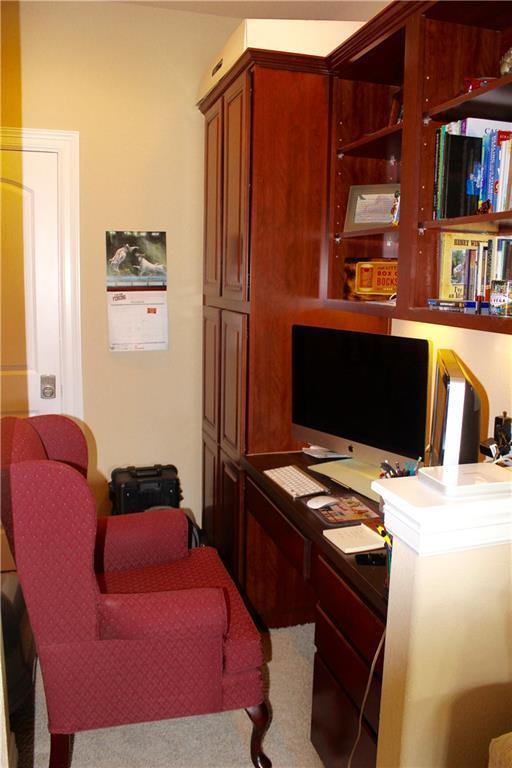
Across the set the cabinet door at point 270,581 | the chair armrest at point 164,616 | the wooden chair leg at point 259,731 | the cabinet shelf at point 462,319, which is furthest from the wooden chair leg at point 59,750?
the cabinet shelf at point 462,319

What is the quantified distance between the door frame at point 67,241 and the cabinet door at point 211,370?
0.62 meters

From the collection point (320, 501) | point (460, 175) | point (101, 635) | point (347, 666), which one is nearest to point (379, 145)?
point (460, 175)

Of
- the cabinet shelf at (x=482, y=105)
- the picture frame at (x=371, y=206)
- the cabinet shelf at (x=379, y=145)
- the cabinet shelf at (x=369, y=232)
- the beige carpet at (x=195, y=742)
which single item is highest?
the cabinet shelf at (x=379, y=145)

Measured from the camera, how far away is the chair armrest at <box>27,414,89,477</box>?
6.84 feet

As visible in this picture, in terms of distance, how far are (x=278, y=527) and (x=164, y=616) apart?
23.7 inches

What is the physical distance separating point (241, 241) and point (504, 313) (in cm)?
124

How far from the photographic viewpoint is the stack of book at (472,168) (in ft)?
5.91

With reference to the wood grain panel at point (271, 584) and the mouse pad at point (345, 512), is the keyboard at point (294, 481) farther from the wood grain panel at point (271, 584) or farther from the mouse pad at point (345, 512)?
the wood grain panel at point (271, 584)

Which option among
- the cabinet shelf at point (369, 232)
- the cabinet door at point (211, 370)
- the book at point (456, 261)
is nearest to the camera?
the book at point (456, 261)

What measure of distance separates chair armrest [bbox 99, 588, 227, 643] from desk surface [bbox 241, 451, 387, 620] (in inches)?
13.1

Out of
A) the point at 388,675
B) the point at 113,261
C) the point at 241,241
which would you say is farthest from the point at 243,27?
the point at 388,675

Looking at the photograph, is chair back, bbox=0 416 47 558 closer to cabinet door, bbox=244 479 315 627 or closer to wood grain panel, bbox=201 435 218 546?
cabinet door, bbox=244 479 315 627

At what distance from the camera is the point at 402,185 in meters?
2.06

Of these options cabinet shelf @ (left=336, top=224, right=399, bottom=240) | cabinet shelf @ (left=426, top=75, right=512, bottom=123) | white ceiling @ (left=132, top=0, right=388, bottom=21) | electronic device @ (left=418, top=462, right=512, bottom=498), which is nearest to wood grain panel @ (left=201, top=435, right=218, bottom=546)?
cabinet shelf @ (left=336, top=224, right=399, bottom=240)
